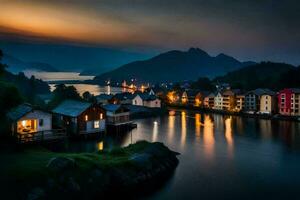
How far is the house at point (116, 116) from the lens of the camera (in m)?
56.2

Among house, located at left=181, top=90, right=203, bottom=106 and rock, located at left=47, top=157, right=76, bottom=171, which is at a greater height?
house, located at left=181, top=90, right=203, bottom=106

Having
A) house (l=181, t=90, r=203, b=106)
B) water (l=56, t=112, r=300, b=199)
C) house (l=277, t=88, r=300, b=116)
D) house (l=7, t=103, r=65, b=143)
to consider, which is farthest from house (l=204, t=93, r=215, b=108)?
house (l=7, t=103, r=65, b=143)

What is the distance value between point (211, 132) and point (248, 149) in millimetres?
13840

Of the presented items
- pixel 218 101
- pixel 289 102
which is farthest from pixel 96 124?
pixel 218 101

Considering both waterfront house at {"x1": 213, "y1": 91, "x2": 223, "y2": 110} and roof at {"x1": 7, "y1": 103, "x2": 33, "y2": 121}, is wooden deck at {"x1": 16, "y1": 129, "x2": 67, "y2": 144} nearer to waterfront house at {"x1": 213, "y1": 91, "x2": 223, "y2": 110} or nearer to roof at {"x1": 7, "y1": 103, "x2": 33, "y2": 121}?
roof at {"x1": 7, "y1": 103, "x2": 33, "y2": 121}

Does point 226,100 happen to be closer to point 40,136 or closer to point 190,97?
point 190,97

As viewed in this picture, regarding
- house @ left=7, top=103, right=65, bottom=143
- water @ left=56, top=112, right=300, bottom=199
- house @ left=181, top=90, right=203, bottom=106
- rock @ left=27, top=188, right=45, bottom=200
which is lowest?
water @ left=56, top=112, right=300, bottom=199

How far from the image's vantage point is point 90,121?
4878 centimetres

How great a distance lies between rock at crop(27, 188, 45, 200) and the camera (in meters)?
20.6

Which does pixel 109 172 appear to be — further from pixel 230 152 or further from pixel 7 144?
pixel 230 152

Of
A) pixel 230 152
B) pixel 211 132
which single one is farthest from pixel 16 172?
pixel 211 132

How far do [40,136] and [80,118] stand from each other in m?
14.2

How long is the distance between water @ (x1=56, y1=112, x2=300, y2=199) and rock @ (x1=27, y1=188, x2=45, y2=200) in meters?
9.27

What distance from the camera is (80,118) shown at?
47.2 metres
